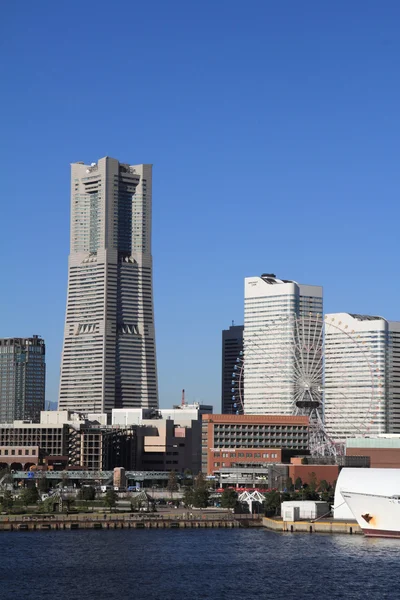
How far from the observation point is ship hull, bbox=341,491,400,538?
146 metres

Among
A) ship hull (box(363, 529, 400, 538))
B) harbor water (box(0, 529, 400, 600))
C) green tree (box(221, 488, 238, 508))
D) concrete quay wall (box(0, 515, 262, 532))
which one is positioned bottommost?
harbor water (box(0, 529, 400, 600))

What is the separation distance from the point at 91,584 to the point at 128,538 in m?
40.8

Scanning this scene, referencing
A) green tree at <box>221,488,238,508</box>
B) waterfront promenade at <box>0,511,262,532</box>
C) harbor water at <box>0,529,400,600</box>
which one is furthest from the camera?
green tree at <box>221,488,238,508</box>

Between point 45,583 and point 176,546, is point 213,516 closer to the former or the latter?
point 176,546

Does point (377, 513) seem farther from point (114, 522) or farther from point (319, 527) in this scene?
point (114, 522)

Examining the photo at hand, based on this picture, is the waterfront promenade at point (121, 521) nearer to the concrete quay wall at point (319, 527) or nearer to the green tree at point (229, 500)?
the concrete quay wall at point (319, 527)

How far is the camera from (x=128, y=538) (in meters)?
151

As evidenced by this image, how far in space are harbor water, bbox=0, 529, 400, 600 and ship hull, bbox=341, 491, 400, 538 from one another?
236 cm

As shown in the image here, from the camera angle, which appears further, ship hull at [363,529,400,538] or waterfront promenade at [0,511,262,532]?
waterfront promenade at [0,511,262,532]

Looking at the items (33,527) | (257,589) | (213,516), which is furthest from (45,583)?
(213,516)

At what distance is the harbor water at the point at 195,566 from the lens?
105875mm

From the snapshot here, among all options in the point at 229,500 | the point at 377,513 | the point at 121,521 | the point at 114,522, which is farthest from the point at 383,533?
the point at 229,500

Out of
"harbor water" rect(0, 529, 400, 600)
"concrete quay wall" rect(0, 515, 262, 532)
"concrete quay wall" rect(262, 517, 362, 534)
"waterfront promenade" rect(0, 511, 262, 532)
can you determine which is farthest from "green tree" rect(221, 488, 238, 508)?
"harbor water" rect(0, 529, 400, 600)

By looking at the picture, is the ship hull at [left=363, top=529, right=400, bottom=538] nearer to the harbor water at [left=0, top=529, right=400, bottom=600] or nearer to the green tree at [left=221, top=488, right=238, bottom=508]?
the harbor water at [left=0, top=529, right=400, bottom=600]
